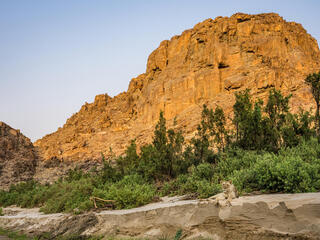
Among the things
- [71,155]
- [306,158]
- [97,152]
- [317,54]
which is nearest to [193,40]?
[317,54]

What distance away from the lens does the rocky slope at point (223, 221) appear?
4.34 metres

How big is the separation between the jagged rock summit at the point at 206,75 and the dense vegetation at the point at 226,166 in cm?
2297

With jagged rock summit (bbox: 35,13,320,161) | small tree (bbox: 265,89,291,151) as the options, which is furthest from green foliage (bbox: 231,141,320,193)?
jagged rock summit (bbox: 35,13,320,161)

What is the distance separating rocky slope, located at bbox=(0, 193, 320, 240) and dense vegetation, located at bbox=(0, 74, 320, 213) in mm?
1071

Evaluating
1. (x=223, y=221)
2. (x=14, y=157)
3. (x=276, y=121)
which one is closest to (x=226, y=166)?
(x=223, y=221)

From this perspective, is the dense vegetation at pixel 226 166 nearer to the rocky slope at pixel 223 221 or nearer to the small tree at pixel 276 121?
the small tree at pixel 276 121

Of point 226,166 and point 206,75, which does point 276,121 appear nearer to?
point 226,166

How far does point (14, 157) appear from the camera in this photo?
5266 cm

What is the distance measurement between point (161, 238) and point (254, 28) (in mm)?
54572

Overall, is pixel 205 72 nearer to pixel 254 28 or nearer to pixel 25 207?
pixel 254 28

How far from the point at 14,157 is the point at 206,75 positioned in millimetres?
41678

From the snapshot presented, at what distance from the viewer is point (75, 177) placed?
24281 mm

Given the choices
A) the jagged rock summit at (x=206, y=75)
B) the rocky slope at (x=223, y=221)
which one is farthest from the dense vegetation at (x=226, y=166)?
the jagged rock summit at (x=206, y=75)

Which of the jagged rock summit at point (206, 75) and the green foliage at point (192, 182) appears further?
the jagged rock summit at point (206, 75)
